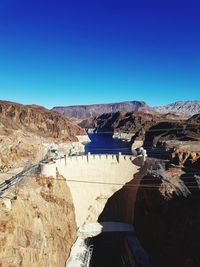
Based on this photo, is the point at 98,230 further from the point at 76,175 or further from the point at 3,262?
the point at 3,262

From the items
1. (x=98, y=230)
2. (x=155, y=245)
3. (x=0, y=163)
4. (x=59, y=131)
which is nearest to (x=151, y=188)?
(x=155, y=245)

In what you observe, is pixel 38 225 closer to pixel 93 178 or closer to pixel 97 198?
pixel 97 198

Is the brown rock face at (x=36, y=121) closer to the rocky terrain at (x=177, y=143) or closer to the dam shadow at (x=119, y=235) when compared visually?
the rocky terrain at (x=177, y=143)

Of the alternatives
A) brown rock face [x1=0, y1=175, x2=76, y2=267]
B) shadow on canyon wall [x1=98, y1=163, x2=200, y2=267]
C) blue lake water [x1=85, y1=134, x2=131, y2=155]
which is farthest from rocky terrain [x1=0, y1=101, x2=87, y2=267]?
blue lake water [x1=85, y1=134, x2=131, y2=155]

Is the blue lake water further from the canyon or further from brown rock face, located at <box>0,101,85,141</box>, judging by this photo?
the canyon

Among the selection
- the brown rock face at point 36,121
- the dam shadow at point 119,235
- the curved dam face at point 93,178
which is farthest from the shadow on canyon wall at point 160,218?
the brown rock face at point 36,121

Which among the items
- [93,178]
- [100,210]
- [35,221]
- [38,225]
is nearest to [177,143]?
[93,178]
